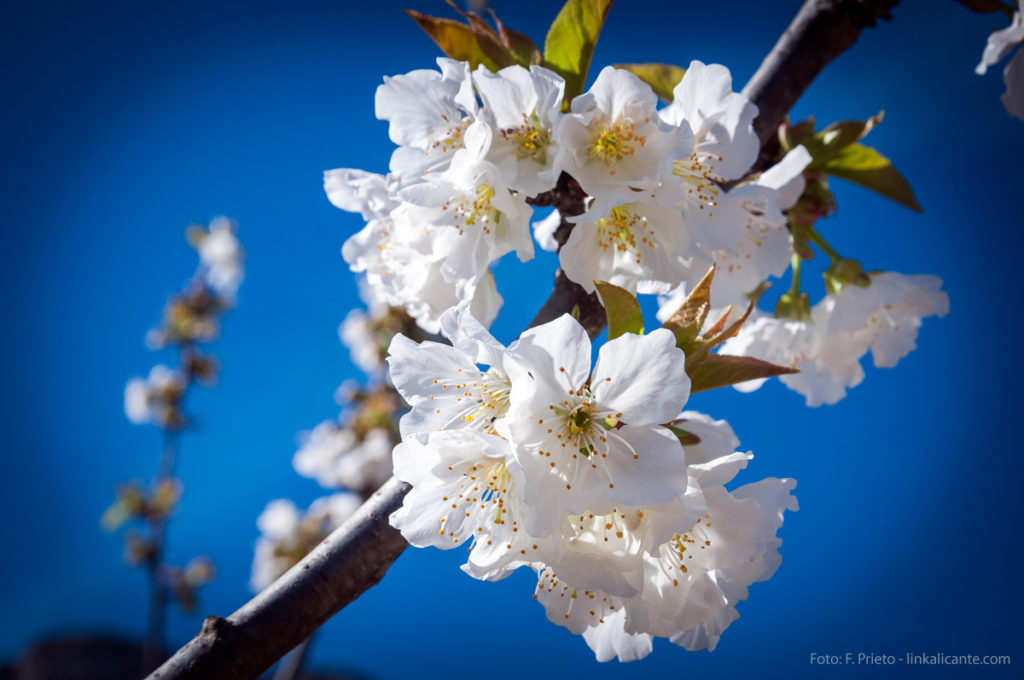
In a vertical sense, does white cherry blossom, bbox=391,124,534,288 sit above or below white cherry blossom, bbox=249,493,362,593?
below

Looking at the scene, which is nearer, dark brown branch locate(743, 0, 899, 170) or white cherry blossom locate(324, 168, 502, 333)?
white cherry blossom locate(324, 168, 502, 333)

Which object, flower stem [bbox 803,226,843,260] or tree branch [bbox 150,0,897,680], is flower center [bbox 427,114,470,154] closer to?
tree branch [bbox 150,0,897,680]

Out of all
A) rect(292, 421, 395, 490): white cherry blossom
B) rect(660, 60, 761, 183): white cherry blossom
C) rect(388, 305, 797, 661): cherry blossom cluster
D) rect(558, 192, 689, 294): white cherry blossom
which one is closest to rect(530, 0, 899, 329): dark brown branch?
rect(660, 60, 761, 183): white cherry blossom

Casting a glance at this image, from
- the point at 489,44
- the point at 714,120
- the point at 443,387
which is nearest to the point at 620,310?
the point at 443,387

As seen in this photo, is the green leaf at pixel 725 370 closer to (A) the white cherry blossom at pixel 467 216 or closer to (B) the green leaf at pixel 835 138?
(A) the white cherry blossom at pixel 467 216

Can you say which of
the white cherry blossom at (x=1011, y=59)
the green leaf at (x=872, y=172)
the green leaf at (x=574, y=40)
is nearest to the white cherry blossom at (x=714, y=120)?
the green leaf at (x=574, y=40)

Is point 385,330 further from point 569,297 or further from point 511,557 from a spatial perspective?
point 511,557

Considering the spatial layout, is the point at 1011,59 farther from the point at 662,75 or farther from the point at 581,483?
the point at 581,483
